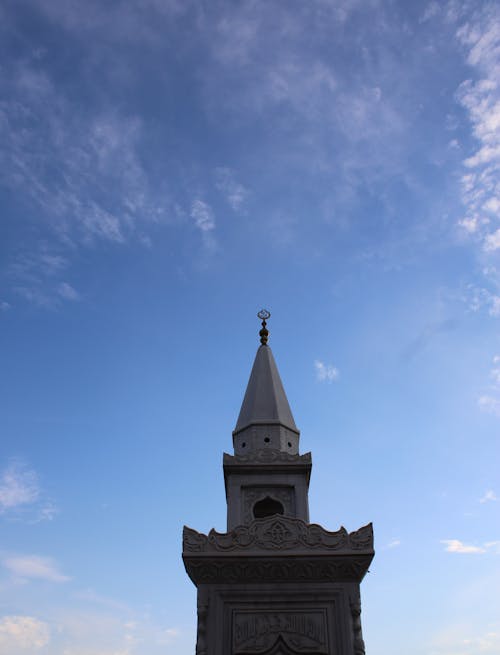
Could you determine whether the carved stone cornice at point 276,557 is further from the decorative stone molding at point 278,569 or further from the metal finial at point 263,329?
the metal finial at point 263,329

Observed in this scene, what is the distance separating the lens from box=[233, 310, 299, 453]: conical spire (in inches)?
1060

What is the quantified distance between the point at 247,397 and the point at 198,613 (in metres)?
11.5

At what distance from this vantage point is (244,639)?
18.9m

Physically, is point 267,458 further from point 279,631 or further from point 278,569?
point 279,631

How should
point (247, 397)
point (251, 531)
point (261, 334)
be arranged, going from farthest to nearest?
point (261, 334) < point (247, 397) < point (251, 531)

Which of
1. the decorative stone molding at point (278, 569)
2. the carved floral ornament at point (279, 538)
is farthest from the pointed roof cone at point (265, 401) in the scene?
the decorative stone molding at point (278, 569)

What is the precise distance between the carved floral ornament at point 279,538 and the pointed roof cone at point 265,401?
7259 mm

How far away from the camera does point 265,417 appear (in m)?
27.6

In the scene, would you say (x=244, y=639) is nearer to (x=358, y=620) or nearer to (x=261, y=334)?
(x=358, y=620)

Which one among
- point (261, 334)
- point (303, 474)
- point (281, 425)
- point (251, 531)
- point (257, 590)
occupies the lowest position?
point (257, 590)

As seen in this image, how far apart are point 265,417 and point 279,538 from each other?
26.3 ft

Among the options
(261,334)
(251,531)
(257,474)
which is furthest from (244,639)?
(261,334)

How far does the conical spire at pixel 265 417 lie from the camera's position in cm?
2692

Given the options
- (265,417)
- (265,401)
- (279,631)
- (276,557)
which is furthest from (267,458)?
(279,631)
